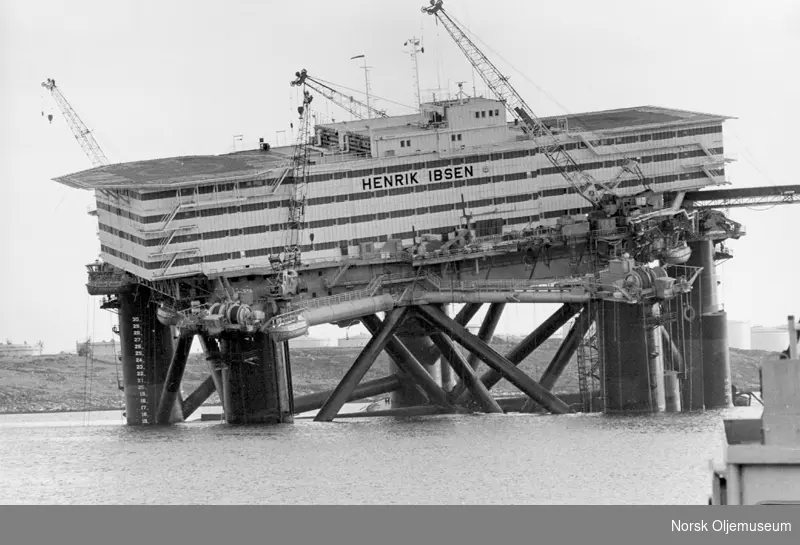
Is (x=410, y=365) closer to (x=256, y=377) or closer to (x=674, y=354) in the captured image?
(x=256, y=377)

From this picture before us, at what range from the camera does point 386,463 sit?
64.8 m

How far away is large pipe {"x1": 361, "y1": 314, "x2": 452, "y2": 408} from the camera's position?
3489 inches

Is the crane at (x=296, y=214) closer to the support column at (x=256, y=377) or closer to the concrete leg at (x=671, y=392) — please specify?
the support column at (x=256, y=377)

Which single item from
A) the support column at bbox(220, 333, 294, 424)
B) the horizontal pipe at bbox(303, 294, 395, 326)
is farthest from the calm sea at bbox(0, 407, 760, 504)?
the horizontal pipe at bbox(303, 294, 395, 326)

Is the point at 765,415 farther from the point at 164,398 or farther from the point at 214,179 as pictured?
the point at 164,398

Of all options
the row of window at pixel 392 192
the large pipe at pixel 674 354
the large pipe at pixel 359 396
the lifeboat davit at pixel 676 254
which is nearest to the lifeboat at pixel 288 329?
the row of window at pixel 392 192

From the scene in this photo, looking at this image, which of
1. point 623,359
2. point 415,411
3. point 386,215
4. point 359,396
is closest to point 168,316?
point 386,215

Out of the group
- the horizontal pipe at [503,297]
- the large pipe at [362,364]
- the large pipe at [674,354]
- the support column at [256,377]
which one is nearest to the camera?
the support column at [256,377]

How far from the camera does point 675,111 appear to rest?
3511 inches

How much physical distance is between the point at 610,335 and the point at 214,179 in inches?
722

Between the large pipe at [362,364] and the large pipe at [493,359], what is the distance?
4.20 ft

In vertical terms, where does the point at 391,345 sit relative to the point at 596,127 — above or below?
below

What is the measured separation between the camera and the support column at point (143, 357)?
90250mm
